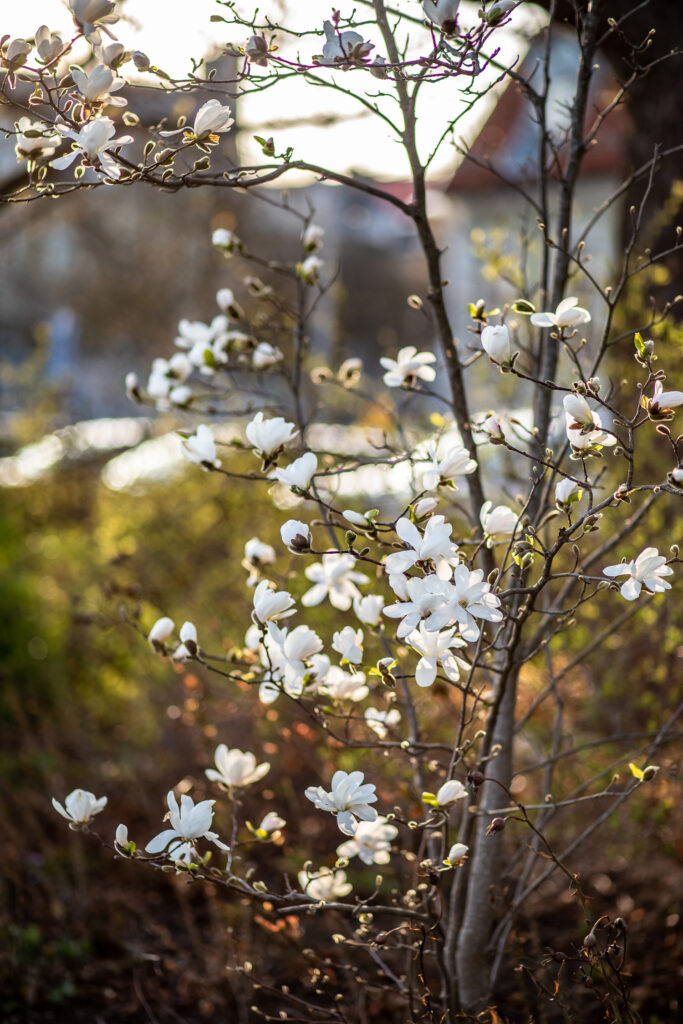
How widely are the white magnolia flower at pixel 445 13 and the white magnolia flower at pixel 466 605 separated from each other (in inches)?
31.0

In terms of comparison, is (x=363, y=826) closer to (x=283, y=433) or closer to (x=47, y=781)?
(x=283, y=433)

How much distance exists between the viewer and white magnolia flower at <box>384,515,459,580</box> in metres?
1.34

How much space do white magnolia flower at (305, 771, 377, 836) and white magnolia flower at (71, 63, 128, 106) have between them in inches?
43.2

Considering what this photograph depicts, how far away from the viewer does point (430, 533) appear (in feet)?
4.42

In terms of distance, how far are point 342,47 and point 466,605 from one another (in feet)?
2.77

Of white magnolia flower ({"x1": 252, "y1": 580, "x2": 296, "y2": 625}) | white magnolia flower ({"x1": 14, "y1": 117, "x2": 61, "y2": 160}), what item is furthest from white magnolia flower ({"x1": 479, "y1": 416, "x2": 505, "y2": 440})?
white magnolia flower ({"x1": 14, "y1": 117, "x2": 61, "y2": 160})

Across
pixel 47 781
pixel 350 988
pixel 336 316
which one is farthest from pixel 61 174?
pixel 350 988

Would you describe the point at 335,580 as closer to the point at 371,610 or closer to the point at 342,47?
the point at 371,610

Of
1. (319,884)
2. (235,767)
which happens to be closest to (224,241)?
(235,767)

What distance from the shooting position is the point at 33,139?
147cm

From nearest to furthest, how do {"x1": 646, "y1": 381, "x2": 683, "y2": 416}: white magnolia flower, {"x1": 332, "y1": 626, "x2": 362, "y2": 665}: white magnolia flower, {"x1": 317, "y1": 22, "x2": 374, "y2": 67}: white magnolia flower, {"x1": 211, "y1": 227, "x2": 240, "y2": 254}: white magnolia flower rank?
{"x1": 646, "y1": 381, "x2": 683, "y2": 416}: white magnolia flower
{"x1": 317, "y1": 22, "x2": 374, "y2": 67}: white magnolia flower
{"x1": 332, "y1": 626, "x2": 362, "y2": 665}: white magnolia flower
{"x1": 211, "y1": 227, "x2": 240, "y2": 254}: white magnolia flower

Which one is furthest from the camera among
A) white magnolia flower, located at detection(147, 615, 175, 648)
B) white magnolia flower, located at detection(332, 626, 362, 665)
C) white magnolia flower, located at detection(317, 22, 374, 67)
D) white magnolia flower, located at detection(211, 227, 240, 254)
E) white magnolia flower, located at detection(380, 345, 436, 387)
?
white magnolia flower, located at detection(211, 227, 240, 254)

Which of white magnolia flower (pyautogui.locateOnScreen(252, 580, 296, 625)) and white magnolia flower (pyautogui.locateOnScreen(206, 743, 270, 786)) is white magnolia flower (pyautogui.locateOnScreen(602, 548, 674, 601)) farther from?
white magnolia flower (pyautogui.locateOnScreen(206, 743, 270, 786))

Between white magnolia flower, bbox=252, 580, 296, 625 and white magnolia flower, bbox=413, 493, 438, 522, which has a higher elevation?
white magnolia flower, bbox=413, 493, 438, 522
